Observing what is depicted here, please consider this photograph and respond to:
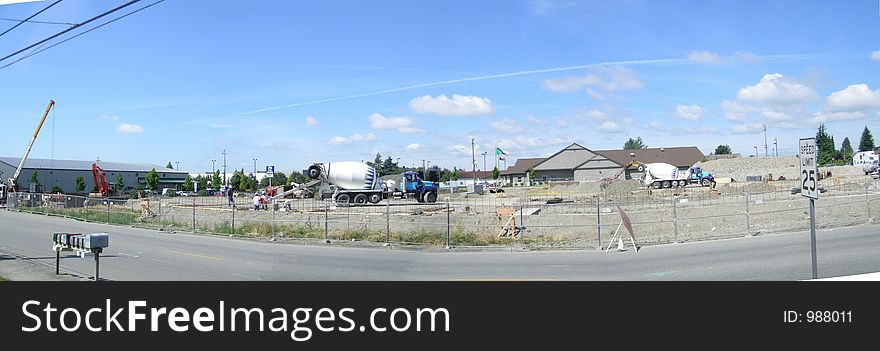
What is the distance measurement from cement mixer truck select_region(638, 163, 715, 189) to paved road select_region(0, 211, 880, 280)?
41.2 metres

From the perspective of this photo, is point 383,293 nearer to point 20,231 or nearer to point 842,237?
point 842,237

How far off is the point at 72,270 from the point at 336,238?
29.1 ft

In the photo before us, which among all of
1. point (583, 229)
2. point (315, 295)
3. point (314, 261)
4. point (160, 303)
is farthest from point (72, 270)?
point (583, 229)

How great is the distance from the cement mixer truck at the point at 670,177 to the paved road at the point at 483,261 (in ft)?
135

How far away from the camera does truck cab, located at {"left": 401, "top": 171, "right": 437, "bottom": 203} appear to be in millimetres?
43875

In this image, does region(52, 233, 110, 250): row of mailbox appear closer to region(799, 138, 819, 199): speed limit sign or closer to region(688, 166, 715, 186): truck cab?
region(799, 138, 819, 199): speed limit sign

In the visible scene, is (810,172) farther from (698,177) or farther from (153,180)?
→ (153,180)

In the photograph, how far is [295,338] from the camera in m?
6.04

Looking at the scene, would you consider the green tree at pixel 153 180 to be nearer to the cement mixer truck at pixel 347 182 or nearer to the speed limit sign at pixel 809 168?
the cement mixer truck at pixel 347 182

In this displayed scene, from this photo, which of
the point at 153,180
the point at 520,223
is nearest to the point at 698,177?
the point at 520,223

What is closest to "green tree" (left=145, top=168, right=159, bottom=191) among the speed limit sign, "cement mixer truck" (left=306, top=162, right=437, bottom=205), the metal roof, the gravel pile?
the metal roof

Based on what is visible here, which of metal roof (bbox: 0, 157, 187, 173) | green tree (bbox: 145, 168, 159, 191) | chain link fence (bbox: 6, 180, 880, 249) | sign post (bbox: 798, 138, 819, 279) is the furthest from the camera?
green tree (bbox: 145, 168, 159, 191)

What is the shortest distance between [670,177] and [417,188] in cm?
2998

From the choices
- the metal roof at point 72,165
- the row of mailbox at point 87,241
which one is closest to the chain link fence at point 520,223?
the row of mailbox at point 87,241
